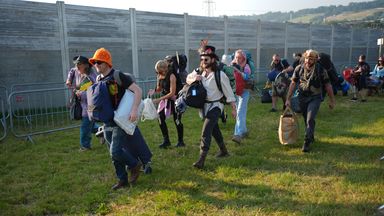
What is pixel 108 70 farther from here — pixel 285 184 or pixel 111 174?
pixel 285 184

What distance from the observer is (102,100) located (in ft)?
15.0

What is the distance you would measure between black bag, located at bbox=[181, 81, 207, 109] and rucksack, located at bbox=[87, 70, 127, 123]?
1.35 meters

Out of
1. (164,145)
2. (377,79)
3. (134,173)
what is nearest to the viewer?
(134,173)

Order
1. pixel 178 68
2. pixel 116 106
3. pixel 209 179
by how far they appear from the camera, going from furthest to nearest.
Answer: pixel 178 68 → pixel 209 179 → pixel 116 106

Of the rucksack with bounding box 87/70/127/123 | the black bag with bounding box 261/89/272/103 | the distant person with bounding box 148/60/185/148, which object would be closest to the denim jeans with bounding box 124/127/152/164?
the rucksack with bounding box 87/70/127/123

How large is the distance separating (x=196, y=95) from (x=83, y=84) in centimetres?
223

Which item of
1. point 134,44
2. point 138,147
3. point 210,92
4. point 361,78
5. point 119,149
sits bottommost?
point 138,147

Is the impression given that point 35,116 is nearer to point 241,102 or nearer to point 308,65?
point 241,102

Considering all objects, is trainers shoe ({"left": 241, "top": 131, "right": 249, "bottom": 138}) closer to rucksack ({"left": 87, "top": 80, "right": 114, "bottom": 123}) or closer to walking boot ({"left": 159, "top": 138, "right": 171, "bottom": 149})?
walking boot ({"left": 159, "top": 138, "right": 171, "bottom": 149})

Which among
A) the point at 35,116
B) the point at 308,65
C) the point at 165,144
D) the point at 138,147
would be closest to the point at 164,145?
the point at 165,144

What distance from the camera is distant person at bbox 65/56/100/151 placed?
6.47 metres

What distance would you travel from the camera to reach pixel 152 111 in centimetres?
602

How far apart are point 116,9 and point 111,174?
9.17m

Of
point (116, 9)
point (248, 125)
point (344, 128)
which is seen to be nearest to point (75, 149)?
point (248, 125)
